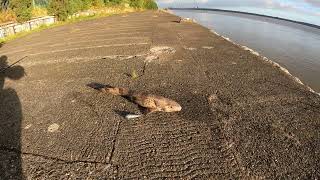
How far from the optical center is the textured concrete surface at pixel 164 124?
5172 mm

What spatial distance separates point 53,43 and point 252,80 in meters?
12.1

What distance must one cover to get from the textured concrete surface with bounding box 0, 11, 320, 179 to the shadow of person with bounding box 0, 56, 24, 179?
0.02m

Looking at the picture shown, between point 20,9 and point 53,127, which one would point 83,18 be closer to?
point 20,9

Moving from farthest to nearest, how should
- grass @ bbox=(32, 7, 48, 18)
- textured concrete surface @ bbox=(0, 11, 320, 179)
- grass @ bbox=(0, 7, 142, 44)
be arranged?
grass @ bbox=(32, 7, 48, 18) → grass @ bbox=(0, 7, 142, 44) → textured concrete surface @ bbox=(0, 11, 320, 179)

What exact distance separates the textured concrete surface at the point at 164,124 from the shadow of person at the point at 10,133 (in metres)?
0.02

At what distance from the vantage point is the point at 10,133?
6598mm

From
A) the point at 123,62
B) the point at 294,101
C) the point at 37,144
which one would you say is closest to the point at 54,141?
the point at 37,144

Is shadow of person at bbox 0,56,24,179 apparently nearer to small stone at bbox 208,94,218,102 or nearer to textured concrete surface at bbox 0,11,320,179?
textured concrete surface at bbox 0,11,320,179

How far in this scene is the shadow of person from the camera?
17.4ft

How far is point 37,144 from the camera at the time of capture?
240 inches

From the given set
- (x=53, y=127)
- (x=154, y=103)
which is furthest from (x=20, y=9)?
(x=154, y=103)

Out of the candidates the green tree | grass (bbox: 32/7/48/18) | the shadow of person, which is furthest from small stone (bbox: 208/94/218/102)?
grass (bbox: 32/7/48/18)

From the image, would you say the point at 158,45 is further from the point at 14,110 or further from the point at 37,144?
the point at 37,144

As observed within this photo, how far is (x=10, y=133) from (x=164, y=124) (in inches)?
122
